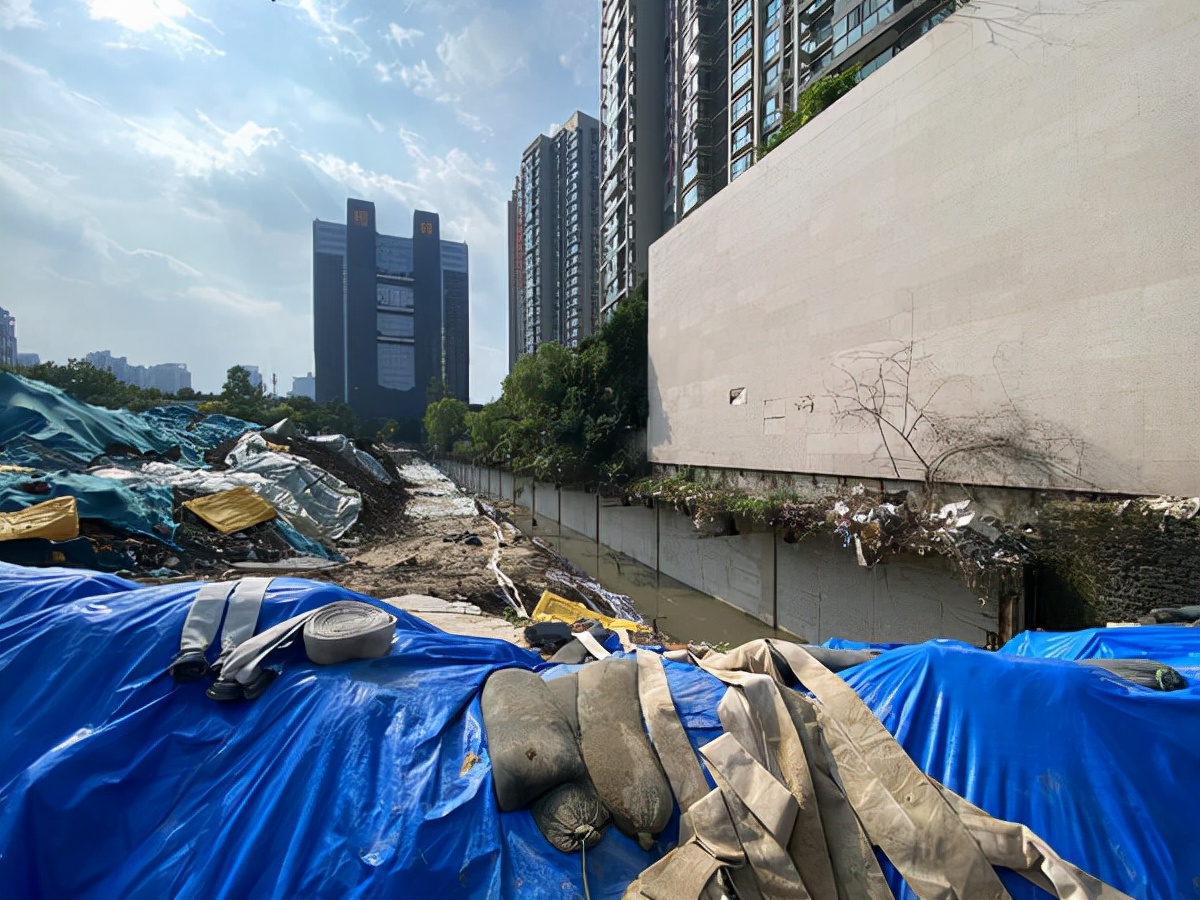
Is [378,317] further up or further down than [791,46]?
further up

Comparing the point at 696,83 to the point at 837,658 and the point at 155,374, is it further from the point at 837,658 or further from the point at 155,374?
the point at 155,374

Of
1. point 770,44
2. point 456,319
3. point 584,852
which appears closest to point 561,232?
point 770,44

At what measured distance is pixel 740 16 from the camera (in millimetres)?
29828

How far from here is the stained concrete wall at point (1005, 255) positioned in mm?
4715

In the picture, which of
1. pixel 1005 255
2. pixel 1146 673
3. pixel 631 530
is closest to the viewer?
pixel 1146 673

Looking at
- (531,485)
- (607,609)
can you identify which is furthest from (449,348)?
(607,609)

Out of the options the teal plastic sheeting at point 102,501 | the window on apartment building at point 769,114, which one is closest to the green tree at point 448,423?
the window on apartment building at point 769,114

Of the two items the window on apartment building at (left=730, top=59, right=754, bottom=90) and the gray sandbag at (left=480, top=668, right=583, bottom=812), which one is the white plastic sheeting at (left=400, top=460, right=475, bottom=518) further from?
the window on apartment building at (left=730, top=59, right=754, bottom=90)

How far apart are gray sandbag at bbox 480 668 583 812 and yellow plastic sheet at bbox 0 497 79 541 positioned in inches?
308

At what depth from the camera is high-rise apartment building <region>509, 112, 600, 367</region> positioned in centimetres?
5981

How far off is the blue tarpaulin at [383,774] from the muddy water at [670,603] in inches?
289

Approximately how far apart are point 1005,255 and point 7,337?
10985 cm

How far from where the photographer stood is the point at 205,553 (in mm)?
8586

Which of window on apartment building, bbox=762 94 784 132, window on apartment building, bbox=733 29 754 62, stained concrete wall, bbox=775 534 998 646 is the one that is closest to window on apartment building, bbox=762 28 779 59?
window on apartment building, bbox=733 29 754 62
